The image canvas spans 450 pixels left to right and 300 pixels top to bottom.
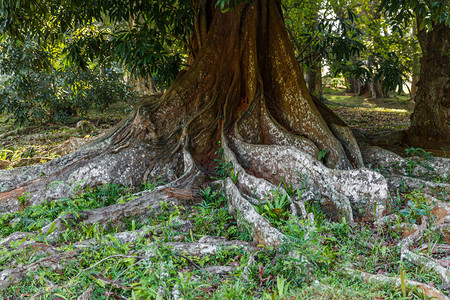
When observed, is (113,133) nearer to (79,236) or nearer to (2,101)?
(79,236)

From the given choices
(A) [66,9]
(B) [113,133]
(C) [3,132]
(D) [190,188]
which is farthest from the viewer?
(C) [3,132]

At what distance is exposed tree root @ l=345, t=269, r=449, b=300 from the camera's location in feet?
7.33

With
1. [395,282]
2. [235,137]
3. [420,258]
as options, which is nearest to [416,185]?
[420,258]

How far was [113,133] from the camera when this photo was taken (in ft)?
17.5

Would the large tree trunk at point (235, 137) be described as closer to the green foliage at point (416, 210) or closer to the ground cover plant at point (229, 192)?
the ground cover plant at point (229, 192)

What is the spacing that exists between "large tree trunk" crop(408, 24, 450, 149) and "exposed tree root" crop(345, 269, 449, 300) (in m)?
4.98

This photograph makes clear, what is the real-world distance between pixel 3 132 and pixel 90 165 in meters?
7.91

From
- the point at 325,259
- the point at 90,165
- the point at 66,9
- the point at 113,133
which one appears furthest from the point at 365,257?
the point at 66,9

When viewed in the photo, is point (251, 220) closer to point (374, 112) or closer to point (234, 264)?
point (234, 264)

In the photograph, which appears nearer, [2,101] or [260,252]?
[260,252]

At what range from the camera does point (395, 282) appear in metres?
2.43

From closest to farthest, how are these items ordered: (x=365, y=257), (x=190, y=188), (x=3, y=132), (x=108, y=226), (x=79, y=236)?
1. (x=365, y=257)
2. (x=79, y=236)
3. (x=108, y=226)
4. (x=190, y=188)
5. (x=3, y=132)

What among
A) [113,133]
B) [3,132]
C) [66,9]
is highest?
[66,9]

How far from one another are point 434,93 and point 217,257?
5874mm
